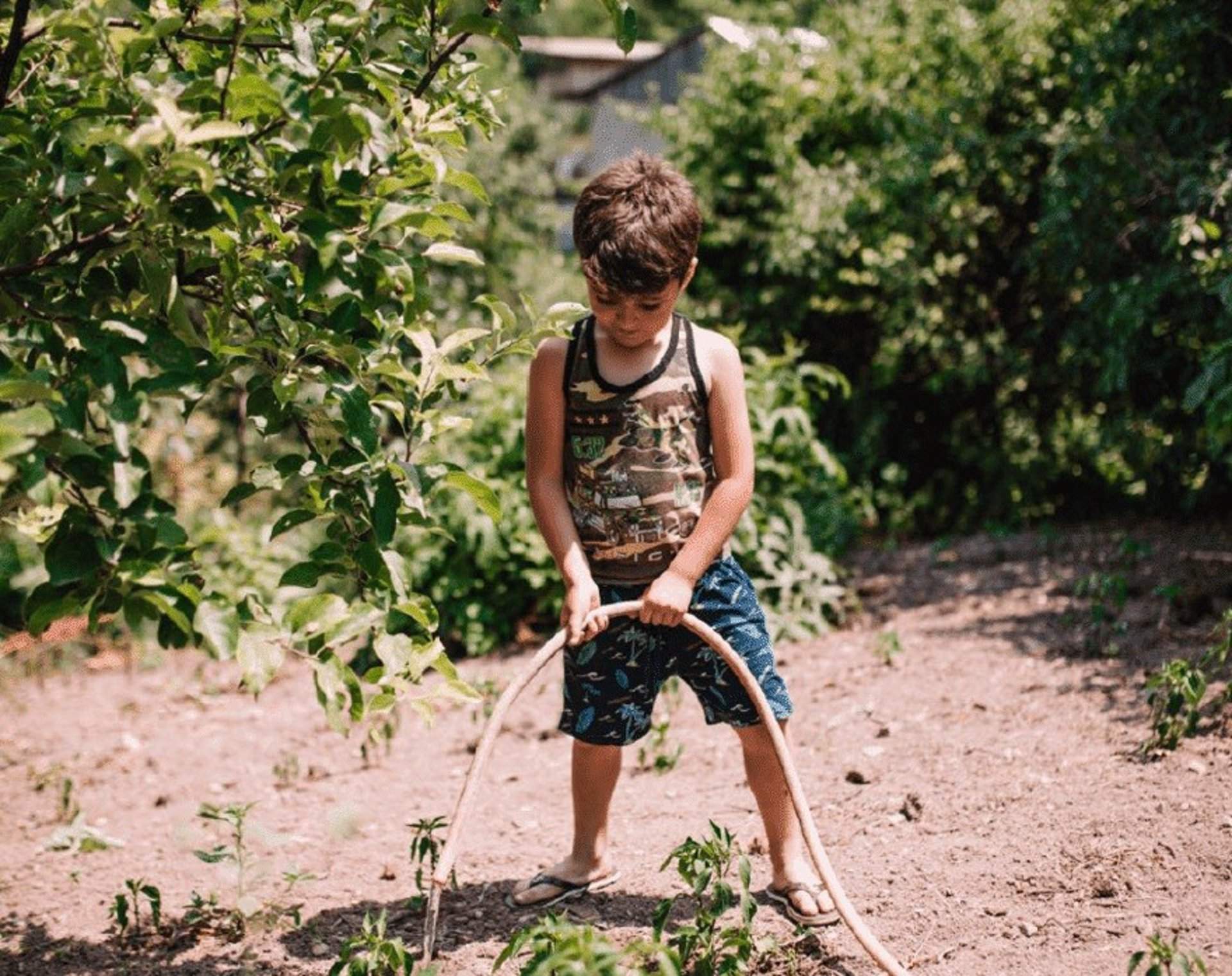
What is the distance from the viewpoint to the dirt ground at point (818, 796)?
9.04ft

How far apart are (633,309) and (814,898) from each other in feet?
4.55

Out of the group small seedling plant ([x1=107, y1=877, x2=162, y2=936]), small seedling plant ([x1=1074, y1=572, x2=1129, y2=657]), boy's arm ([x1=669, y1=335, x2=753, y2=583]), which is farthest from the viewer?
small seedling plant ([x1=1074, y1=572, x2=1129, y2=657])

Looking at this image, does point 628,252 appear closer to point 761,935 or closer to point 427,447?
point 427,447

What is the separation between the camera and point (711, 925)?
2.47 metres

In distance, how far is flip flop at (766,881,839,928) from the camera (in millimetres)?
2738

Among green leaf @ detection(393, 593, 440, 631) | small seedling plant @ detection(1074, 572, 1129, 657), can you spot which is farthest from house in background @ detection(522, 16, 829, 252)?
green leaf @ detection(393, 593, 440, 631)

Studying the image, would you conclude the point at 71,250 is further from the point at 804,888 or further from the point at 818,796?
the point at 818,796

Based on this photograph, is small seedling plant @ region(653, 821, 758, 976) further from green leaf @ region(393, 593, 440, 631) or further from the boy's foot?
green leaf @ region(393, 593, 440, 631)

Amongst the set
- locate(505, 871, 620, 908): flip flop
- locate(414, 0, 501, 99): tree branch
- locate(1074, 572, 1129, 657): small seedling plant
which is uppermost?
locate(414, 0, 501, 99): tree branch

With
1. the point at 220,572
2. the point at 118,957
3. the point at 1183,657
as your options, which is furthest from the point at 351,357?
the point at 220,572

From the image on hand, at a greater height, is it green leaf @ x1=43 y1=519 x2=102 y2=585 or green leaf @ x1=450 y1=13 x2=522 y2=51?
green leaf @ x1=450 y1=13 x2=522 y2=51

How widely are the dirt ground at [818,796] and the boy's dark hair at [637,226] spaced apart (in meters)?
1.47

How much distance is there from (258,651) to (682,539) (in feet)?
3.30

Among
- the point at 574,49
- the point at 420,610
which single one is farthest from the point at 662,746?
the point at 574,49
